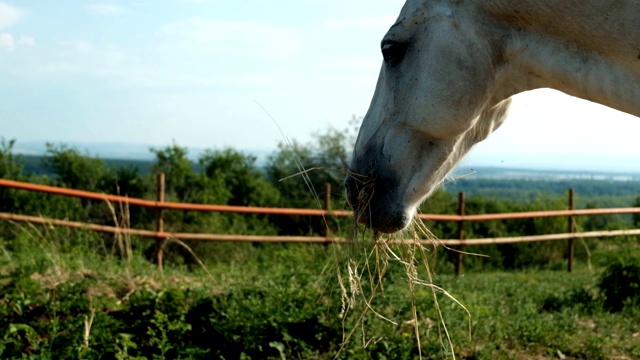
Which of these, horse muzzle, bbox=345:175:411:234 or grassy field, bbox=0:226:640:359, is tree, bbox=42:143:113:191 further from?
horse muzzle, bbox=345:175:411:234

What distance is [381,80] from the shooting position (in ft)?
8.90

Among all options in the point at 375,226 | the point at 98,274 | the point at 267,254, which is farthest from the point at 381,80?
the point at 267,254

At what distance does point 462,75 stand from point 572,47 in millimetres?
345

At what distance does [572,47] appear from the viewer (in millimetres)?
2379

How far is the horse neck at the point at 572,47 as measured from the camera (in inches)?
88.6

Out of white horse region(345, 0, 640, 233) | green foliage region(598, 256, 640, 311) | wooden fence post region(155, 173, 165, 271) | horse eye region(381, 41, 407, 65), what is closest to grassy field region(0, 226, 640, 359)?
green foliage region(598, 256, 640, 311)

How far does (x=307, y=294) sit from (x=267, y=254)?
537 cm

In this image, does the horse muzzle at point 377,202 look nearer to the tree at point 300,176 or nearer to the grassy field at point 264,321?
the grassy field at point 264,321

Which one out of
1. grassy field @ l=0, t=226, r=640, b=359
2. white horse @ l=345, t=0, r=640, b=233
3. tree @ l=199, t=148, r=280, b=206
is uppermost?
white horse @ l=345, t=0, r=640, b=233

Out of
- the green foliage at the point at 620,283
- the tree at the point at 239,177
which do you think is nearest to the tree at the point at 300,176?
the tree at the point at 239,177

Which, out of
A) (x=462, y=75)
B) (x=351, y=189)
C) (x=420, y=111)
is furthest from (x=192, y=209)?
(x=462, y=75)

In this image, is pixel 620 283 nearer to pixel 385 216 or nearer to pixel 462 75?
pixel 385 216

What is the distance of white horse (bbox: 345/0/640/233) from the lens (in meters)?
2.29

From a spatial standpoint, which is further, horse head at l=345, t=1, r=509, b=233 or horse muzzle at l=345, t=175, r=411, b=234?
horse muzzle at l=345, t=175, r=411, b=234
